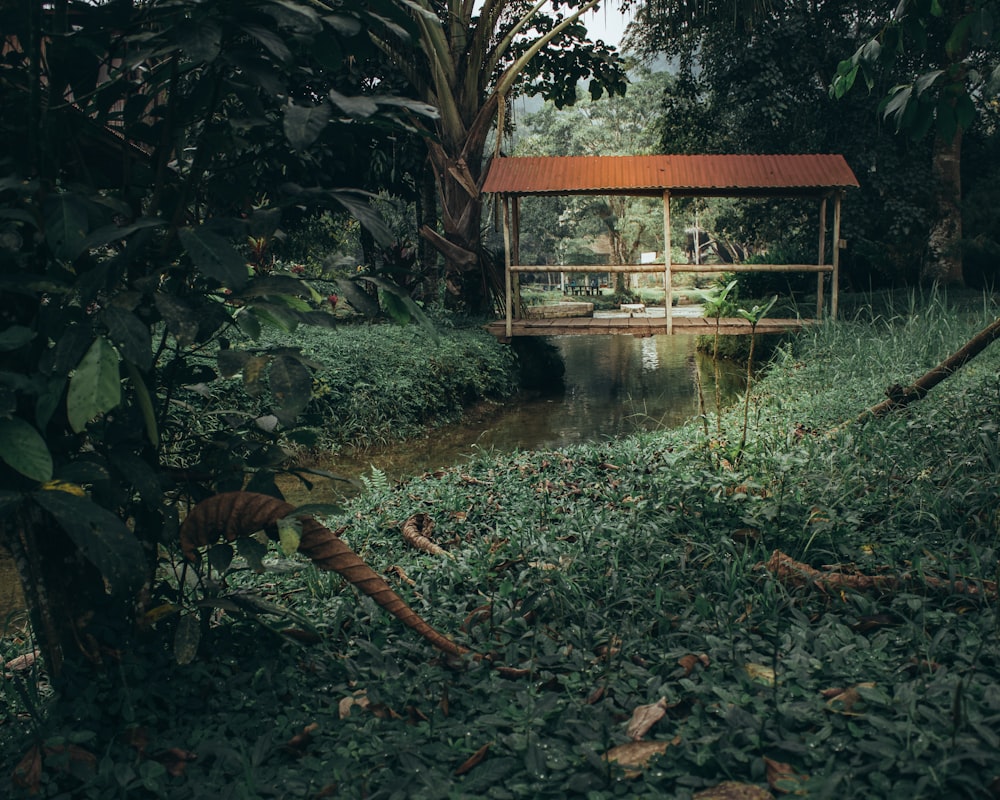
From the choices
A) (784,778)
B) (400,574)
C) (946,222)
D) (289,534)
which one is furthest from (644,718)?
(946,222)

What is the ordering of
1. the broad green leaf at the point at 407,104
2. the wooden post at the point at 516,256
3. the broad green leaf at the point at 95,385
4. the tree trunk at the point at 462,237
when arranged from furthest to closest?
the tree trunk at the point at 462,237, the wooden post at the point at 516,256, the broad green leaf at the point at 407,104, the broad green leaf at the point at 95,385

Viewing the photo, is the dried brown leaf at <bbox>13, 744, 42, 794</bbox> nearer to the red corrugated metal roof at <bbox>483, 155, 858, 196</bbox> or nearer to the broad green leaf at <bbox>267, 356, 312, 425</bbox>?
the broad green leaf at <bbox>267, 356, 312, 425</bbox>

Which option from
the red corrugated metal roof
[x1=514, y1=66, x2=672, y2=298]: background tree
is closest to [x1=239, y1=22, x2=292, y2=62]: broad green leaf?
the red corrugated metal roof

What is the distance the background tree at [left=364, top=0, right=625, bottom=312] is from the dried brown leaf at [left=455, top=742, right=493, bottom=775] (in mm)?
8166

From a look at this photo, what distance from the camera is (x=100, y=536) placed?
1.50m

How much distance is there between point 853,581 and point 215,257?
2.06 meters

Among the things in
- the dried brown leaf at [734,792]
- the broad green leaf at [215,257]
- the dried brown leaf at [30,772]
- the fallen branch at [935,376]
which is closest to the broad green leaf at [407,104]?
the broad green leaf at [215,257]

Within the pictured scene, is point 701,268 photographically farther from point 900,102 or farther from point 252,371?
point 252,371

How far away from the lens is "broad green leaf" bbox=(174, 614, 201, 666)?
71.7 inches

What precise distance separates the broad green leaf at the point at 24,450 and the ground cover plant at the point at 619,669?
72cm

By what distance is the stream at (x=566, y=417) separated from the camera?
6.36 m

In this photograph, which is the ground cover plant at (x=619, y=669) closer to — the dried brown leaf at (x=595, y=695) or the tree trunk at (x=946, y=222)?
the dried brown leaf at (x=595, y=695)

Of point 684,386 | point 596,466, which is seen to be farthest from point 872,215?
point 596,466

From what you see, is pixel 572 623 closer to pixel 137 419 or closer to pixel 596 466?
pixel 137 419
